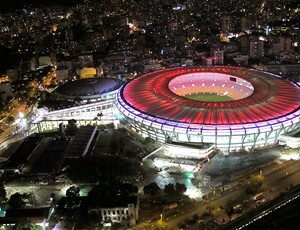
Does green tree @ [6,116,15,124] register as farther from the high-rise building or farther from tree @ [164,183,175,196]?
the high-rise building

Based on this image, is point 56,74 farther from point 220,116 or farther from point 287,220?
point 287,220

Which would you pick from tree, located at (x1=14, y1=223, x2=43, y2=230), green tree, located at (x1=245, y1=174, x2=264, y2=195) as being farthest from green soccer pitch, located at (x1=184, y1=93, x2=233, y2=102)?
tree, located at (x1=14, y1=223, x2=43, y2=230)

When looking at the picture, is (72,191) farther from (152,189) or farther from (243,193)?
(243,193)

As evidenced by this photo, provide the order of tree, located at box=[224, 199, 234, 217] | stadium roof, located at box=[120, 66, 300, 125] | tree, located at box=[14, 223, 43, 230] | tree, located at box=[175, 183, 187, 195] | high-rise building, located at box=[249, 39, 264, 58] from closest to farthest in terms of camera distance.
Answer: tree, located at box=[14, 223, 43, 230] < tree, located at box=[224, 199, 234, 217] < tree, located at box=[175, 183, 187, 195] < stadium roof, located at box=[120, 66, 300, 125] < high-rise building, located at box=[249, 39, 264, 58]

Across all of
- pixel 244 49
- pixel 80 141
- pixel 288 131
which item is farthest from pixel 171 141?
pixel 244 49

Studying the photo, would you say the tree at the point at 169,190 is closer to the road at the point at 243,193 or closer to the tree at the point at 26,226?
the road at the point at 243,193
